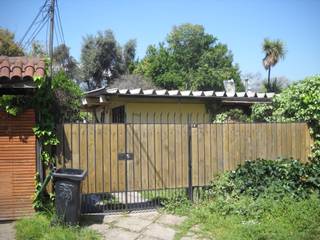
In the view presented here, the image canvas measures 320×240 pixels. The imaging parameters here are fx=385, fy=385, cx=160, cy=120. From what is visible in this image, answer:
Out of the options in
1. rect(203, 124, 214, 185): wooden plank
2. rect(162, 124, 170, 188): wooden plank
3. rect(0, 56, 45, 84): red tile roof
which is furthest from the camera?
rect(203, 124, 214, 185): wooden plank

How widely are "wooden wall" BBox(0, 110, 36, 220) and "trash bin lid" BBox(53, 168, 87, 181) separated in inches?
29.6

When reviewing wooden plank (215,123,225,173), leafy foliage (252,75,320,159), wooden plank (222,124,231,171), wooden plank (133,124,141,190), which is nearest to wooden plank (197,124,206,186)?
wooden plank (215,123,225,173)

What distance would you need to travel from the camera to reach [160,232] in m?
7.25

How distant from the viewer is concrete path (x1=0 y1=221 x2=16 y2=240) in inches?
271

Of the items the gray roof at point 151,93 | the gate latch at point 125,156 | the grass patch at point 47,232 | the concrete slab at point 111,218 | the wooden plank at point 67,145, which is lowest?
the concrete slab at point 111,218

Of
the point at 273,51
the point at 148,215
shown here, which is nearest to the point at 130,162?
the point at 148,215

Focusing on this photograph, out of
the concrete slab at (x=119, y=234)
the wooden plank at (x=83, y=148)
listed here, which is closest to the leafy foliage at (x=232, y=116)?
the wooden plank at (x=83, y=148)

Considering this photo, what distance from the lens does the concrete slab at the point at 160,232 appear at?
23.0 feet

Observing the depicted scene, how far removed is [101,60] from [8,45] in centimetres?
1264

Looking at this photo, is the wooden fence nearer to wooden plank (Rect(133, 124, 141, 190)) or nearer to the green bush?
wooden plank (Rect(133, 124, 141, 190))

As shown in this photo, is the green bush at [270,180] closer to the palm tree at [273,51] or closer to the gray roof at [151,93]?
the gray roof at [151,93]

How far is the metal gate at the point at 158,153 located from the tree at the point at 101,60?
2930 cm

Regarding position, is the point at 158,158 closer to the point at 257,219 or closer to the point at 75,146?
the point at 75,146

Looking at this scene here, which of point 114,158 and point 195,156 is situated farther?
point 195,156
